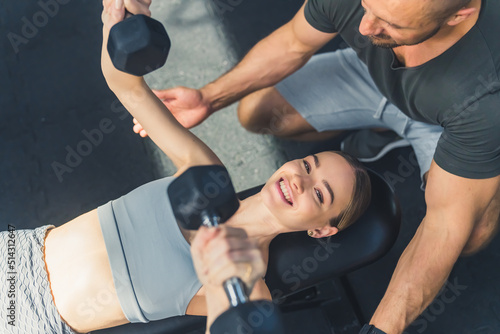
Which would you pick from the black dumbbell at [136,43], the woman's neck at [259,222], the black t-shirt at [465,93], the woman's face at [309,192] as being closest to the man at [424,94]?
the black t-shirt at [465,93]

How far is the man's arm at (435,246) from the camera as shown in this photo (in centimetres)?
153

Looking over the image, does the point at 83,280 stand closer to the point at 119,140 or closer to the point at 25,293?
the point at 25,293

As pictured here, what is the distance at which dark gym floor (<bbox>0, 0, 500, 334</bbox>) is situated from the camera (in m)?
2.21

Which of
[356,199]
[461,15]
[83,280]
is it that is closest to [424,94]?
[461,15]

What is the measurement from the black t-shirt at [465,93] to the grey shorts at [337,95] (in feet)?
1.27

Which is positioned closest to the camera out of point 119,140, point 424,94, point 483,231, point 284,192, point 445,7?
point 445,7

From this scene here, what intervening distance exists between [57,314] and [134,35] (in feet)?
2.85

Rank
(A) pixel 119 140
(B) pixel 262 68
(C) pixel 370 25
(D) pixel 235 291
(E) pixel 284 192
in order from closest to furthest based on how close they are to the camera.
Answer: (D) pixel 235 291, (C) pixel 370 25, (E) pixel 284 192, (B) pixel 262 68, (A) pixel 119 140

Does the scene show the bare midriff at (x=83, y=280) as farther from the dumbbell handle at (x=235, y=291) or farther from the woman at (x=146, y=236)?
the dumbbell handle at (x=235, y=291)

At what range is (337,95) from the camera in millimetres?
2084

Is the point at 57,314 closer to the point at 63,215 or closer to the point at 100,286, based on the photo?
the point at 100,286

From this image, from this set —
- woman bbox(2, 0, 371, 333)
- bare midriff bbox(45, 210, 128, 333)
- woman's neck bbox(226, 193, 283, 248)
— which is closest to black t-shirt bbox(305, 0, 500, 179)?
woman bbox(2, 0, 371, 333)

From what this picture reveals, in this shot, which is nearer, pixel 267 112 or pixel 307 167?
pixel 307 167

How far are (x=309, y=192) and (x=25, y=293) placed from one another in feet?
2.92
